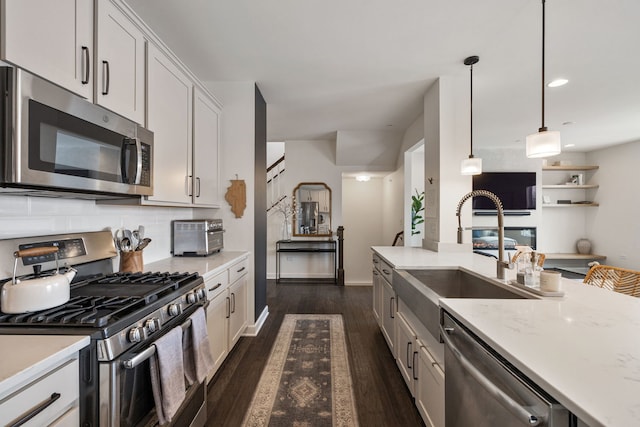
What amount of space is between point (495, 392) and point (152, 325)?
48.0 inches

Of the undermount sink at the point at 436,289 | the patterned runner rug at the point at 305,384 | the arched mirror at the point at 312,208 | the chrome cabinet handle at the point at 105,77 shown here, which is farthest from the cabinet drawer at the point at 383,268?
the arched mirror at the point at 312,208

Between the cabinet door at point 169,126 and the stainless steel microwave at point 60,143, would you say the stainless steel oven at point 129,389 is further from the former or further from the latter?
the cabinet door at point 169,126

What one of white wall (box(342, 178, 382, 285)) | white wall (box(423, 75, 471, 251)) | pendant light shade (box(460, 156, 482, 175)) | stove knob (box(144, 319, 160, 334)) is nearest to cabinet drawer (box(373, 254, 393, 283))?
white wall (box(423, 75, 471, 251))

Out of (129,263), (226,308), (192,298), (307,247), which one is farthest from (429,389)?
(307,247)

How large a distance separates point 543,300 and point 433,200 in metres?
1.93

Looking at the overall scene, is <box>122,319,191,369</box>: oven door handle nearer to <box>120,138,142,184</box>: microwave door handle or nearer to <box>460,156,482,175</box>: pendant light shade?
<box>120,138,142,184</box>: microwave door handle

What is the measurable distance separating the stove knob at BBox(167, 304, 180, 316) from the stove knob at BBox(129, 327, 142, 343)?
0.22 m

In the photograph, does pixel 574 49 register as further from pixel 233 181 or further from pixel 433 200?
pixel 233 181

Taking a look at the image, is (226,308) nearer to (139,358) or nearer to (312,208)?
(139,358)

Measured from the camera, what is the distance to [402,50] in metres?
2.39

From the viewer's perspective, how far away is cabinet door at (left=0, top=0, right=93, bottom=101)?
0.99 metres

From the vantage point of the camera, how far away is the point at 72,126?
1.18 meters

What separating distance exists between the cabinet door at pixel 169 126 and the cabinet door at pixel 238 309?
0.87 meters

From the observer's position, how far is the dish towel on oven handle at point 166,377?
44.1 inches
